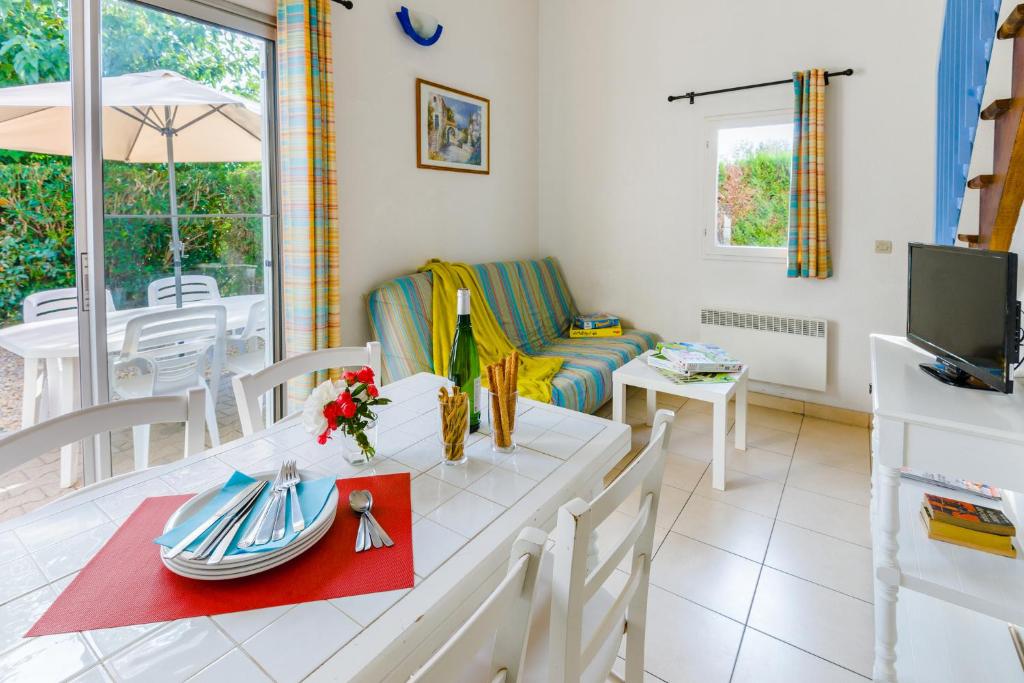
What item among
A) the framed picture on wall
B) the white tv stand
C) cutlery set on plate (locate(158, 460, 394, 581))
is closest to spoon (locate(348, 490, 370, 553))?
cutlery set on plate (locate(158, 460, 394, 581))

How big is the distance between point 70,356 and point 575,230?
10.8ft

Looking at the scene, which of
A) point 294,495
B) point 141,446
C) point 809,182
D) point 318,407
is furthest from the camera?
point 809,182

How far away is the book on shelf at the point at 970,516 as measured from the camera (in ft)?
4.81

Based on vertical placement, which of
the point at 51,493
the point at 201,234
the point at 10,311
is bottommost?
the point at 51,493

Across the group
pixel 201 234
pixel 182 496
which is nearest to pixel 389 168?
pixel 201 234

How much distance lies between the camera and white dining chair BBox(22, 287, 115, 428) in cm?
191

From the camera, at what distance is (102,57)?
2010 millimetres

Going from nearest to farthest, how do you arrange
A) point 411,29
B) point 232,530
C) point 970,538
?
point 232,530
point 970,538
point 411,29

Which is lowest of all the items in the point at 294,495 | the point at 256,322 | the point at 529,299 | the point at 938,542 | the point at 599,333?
the point at 938,542

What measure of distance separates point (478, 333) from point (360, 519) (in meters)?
2.28

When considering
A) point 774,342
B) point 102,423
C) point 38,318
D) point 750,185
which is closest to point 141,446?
point 38,318

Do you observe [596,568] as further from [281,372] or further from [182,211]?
[182,211]

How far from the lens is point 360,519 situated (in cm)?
98

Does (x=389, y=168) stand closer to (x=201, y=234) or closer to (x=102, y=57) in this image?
(x=201, y=234)
